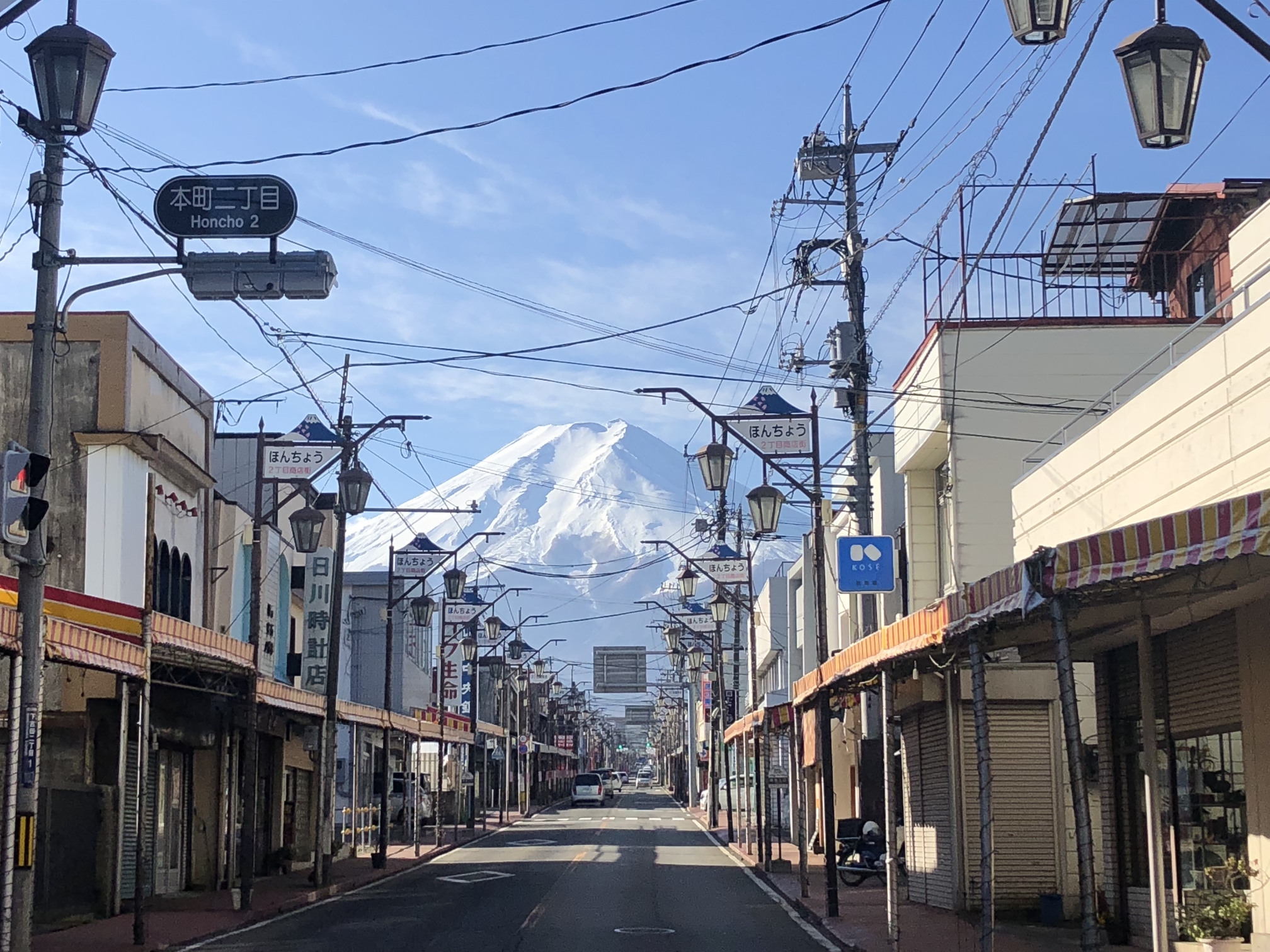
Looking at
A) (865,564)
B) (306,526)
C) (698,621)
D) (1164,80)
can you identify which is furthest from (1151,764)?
(698,621)

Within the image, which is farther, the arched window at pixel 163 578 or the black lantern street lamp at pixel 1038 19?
the arched window at pixel 163 578

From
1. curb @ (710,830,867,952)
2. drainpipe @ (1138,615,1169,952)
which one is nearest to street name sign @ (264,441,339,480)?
curb @ (710,830,867,952)

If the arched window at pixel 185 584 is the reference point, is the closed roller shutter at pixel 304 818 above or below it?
below

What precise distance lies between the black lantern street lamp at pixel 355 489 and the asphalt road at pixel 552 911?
7356 mm

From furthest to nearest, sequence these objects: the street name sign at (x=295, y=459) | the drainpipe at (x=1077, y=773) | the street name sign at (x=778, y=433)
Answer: the street name sign at (x=295, y=459) → the street name sign at (x=778, y=433) → the drainpipe at (x=1077, y=773)

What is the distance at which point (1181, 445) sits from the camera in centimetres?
1547

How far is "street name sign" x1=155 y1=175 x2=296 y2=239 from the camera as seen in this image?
1455 centimetres

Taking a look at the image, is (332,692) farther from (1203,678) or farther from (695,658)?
(695,658)

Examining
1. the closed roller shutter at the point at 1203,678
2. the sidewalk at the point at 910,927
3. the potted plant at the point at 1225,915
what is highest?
the closed roller shutter at the point at 1203,678

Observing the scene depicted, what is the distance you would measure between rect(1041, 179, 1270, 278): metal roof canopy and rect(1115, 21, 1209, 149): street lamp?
17847 mm

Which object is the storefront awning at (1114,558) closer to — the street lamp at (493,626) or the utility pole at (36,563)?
the utility pole at (36,563)

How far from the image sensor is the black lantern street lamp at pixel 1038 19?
32.7 ft

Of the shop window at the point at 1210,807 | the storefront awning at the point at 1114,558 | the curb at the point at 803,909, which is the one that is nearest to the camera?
the storefront awning at the point at 1114,558

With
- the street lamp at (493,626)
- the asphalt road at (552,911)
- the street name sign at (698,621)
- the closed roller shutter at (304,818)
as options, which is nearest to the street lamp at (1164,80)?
the asphalt road at (552,911)
